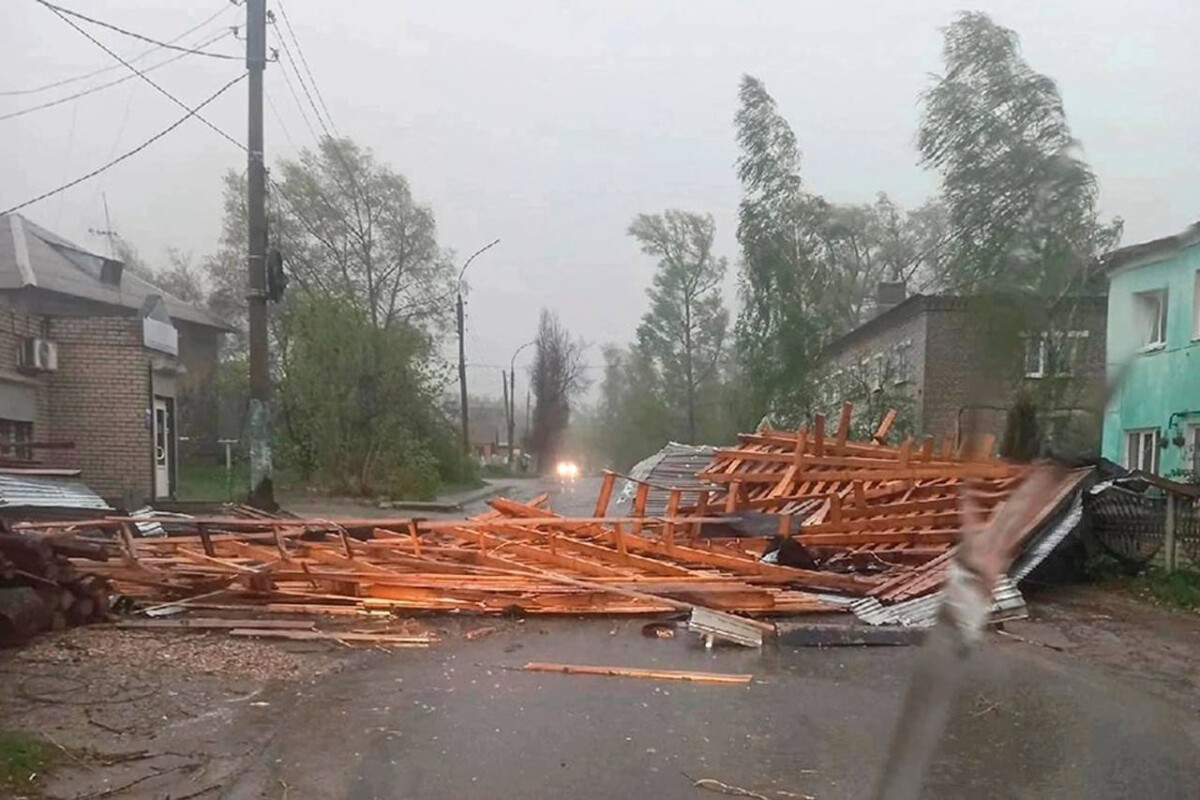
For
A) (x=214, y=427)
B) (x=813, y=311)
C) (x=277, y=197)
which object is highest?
(x=277, y=197)

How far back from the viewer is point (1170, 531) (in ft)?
38.0

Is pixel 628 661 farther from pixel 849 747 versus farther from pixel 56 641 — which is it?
pixel 56 641

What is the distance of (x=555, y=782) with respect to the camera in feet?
17.8

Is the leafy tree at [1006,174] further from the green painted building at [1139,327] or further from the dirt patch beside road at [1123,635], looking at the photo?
the dirt patch beside road at [1123,635]

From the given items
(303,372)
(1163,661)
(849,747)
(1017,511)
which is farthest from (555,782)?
(303,372)

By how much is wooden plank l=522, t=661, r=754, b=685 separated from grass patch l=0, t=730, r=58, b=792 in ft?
11.4

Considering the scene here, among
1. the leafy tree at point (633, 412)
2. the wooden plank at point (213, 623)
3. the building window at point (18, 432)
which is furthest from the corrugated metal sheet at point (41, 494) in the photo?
the leafy tree at point (633, 412)

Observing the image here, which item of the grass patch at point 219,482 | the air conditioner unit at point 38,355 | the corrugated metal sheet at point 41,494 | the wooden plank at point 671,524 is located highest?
the air conditioner unit at point 38,355

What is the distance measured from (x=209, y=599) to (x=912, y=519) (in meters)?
7.76

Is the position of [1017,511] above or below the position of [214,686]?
above

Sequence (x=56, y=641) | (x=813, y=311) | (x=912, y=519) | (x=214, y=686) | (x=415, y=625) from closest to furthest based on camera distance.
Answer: (x=214, y=686)
(x=56, y=641)
(x=415, y=625)
(x=912, y=519)
(x=813, y=311)

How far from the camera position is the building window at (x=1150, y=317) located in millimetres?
1854

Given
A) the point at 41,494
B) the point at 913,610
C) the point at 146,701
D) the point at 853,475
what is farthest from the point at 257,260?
the point at 913,610

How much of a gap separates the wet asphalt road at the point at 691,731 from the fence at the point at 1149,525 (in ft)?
12.8
